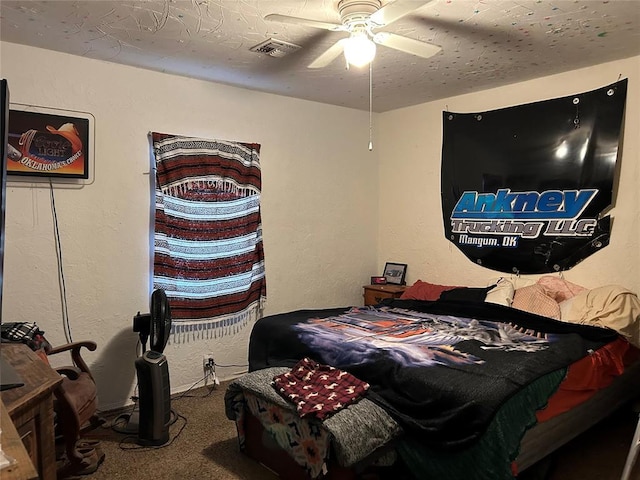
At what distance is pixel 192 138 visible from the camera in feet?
12.1

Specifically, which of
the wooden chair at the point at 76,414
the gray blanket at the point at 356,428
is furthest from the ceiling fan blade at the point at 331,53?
the wooden chair at the point at 76,414

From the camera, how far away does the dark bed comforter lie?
217 cm

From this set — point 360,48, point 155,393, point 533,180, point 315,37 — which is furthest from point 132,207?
point 533,180

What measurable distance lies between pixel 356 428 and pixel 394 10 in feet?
6.04

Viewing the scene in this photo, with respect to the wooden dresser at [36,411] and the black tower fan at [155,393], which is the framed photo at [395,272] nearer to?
the black tower fan at [155,393]

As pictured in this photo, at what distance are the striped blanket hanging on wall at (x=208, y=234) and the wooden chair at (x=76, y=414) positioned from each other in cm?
85

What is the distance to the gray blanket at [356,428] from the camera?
83.0 inches

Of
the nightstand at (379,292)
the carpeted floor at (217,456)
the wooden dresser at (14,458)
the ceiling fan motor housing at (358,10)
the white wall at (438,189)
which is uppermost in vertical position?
the ceiling fan motor housing at (358,10)

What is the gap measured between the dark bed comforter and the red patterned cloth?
0.30ft

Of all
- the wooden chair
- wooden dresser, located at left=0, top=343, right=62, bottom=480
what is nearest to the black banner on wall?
the wooden chair

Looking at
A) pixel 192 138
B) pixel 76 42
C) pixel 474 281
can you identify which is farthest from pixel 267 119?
pixel 474 281

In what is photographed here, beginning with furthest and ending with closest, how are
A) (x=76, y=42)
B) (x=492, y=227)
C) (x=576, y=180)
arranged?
(x=492, y=227), (x=576, y=180), (x=76, y=42)

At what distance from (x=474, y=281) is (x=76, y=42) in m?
3.45

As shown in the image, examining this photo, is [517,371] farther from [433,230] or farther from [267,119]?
[267,119]
